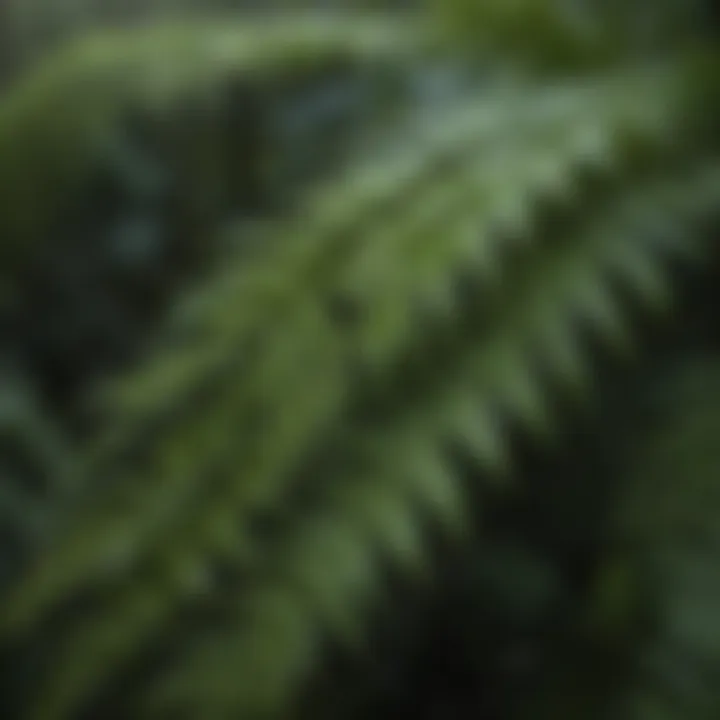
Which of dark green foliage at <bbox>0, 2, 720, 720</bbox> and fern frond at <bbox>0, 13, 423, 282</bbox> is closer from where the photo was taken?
dark green foliage at <bbox>0, 2, 720, 720</bbox>

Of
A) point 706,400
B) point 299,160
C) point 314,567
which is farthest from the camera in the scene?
point 299,160

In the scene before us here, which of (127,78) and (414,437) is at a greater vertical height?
(127,78)

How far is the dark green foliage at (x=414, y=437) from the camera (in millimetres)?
510

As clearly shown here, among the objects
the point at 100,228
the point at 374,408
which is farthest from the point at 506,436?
the point at 100,228

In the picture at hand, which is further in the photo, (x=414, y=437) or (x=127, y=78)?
(x=127, y=78)

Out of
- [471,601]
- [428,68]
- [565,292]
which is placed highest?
[428,68]

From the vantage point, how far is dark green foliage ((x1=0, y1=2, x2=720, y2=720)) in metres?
0.51

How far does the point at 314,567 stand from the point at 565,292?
0.15 m

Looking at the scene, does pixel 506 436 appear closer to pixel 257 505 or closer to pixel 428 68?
pixel 257 505

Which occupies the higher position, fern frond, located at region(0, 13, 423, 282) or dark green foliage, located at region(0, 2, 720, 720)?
fern frond, located at region(0, 13, 423, 282)

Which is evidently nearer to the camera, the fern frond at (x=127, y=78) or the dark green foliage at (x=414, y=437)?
the dark green foliage at (x=414, y=437)

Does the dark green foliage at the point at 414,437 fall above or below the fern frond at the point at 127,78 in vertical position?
below

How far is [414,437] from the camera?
0.51 meters

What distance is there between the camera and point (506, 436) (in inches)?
21.8
